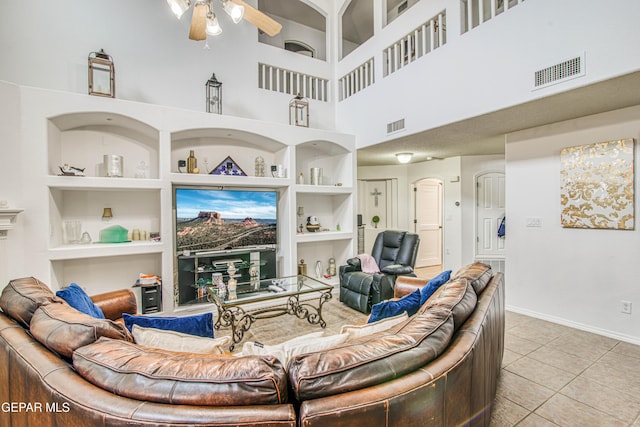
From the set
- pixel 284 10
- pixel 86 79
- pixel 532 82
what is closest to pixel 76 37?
pixel 86 79

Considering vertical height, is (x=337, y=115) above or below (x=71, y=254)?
above

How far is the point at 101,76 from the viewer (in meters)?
3.46

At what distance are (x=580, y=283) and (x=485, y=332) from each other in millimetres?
2773

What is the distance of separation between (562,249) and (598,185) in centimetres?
81

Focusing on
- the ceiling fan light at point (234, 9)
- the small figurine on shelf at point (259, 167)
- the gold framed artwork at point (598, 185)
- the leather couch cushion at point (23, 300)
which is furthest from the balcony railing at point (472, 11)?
the leather couch cushion at point (23, 300)

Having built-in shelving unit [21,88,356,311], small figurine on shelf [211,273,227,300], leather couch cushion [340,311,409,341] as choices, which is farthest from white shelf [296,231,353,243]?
leather couch cushion [340,311,409,341]

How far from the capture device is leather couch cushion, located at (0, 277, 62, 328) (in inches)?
60.6

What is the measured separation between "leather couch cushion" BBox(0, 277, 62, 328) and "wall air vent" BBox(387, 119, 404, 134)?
13.3ft

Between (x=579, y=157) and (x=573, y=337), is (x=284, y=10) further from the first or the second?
(x=573, y=337)

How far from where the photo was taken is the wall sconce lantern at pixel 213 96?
421 centimetres

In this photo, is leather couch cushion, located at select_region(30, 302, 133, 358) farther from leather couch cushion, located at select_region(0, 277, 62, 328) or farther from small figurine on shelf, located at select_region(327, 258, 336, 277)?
small figurine on shelf, located at select_region(327, 258, 336, 277)

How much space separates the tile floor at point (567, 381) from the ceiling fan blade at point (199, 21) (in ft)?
12.1

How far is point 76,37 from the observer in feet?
12.2

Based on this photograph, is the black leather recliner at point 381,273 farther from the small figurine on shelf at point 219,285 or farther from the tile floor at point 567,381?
the small figurine on shelf at point 219,285
